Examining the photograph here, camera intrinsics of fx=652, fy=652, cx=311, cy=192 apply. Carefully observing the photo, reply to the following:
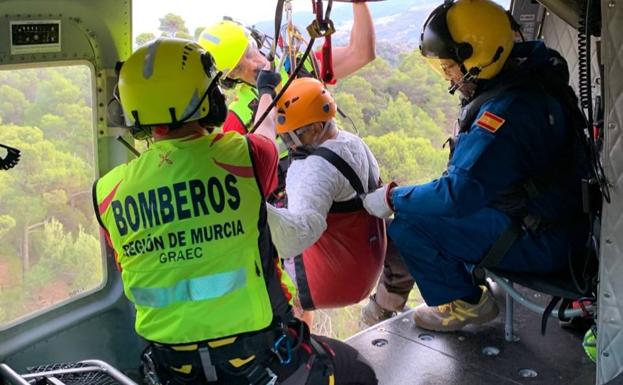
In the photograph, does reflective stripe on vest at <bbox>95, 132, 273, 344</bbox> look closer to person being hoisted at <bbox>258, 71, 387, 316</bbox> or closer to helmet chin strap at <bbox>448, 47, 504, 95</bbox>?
person being hoisted at <bbox>258, 71, 387, 316</bbox>

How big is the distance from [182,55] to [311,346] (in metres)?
1.04

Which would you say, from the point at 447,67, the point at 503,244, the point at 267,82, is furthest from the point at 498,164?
the point at 267,82

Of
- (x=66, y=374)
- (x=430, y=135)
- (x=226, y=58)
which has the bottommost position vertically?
(x=430, y=135)

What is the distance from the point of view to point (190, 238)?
6.06 feet

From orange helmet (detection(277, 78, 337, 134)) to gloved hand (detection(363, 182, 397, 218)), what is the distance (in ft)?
1.30

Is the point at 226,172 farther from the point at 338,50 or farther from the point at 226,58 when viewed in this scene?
the point at 338,50

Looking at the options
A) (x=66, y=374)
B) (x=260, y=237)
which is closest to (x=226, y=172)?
(x=260, y=237)

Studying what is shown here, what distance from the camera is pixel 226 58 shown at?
3.54 meters

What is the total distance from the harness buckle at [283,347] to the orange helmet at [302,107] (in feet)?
3.62

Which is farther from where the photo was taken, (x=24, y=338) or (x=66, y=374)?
(x=24, y=338)

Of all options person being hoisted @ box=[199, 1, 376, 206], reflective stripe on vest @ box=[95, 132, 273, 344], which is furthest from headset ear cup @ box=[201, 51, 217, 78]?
person being hoisted @ box=[199, 1, 376, 206]

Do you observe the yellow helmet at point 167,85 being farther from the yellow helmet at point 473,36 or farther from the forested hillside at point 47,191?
the yellow helmet at point 473,36

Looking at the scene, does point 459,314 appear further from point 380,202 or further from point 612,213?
point 612,213

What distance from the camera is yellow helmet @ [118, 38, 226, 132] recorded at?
1.94 metres
